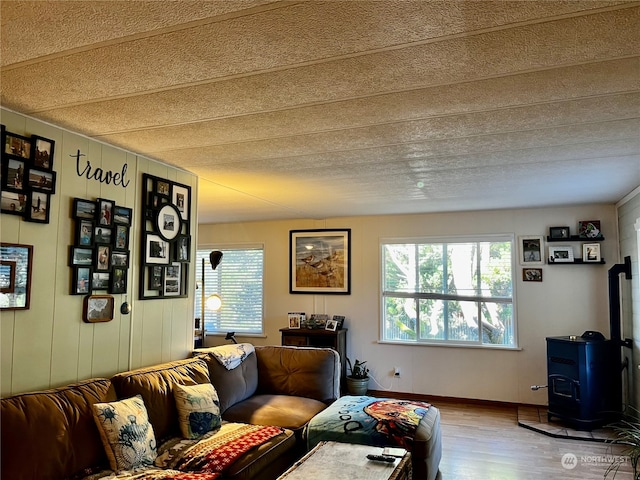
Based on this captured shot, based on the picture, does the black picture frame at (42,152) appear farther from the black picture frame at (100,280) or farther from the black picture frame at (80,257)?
the black picture frame at (100,280)

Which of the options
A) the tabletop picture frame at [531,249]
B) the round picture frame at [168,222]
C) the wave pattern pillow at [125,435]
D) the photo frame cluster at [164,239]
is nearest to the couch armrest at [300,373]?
the photo frame cluster at [164,239]

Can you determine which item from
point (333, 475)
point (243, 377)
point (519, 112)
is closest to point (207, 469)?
point (333, 475)

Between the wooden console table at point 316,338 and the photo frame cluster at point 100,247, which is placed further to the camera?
the wooden console table at point 316,338

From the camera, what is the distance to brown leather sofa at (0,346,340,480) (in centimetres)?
216

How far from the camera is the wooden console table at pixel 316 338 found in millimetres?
6035

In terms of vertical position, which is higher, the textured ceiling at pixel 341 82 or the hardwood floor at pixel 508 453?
the textured ceiling at pixel 341 82

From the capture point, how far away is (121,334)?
312cm

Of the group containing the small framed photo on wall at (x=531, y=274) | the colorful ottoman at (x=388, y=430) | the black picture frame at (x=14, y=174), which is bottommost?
the colorful ottoman at (x=388, y=430)

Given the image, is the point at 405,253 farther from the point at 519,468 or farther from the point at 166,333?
the point at 166,333

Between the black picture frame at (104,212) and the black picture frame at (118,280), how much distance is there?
0.31m

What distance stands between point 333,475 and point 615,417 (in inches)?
153

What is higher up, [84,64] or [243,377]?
[84,64]

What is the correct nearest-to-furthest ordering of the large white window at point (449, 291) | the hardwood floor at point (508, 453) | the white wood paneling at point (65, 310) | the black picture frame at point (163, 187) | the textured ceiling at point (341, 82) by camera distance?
the textured ceiling at point (341, 82) → the white wood paneling at point (65, 310) → the black picture frame at point (163, 187) → the hardwood floor at point (508, 453) → the large white window at point (449, 291)

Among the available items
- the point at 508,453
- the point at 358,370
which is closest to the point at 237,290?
the point at 358,370
